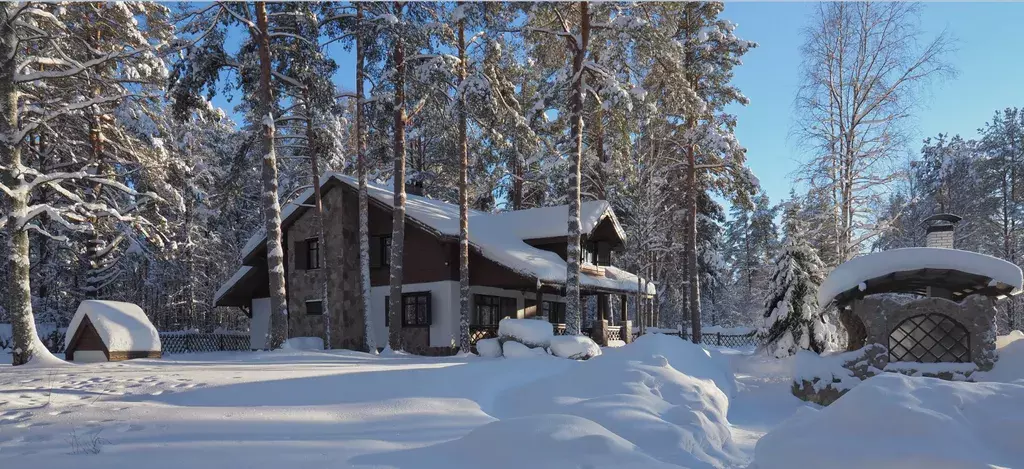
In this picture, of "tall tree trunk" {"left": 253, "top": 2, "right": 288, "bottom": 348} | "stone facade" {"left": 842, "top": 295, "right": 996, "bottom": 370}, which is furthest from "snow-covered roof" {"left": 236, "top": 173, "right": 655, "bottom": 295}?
"stone facade" {"left": 842, "top": 295, "right": 996, "bottom": 370}

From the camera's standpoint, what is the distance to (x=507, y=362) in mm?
12000

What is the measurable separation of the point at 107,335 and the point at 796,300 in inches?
728

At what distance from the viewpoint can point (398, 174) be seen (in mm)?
19297

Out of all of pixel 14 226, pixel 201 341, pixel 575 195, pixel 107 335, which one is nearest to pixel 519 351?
pixel 575 195

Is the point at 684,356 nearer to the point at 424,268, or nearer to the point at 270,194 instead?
the point at 270,194

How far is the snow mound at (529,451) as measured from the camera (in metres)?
5.12

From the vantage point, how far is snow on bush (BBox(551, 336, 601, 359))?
15.2m

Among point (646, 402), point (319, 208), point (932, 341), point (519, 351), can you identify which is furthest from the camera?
point (319, 208)

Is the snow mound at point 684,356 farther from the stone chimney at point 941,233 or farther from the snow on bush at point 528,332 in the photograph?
the stone chimney at point 941,233

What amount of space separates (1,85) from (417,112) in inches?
445

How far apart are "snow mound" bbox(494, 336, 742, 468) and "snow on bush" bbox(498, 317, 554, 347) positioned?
3.84 metres

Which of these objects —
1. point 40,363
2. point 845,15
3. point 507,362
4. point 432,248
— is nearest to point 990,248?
point 845,15

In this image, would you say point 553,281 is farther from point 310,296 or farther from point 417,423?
point 417,423

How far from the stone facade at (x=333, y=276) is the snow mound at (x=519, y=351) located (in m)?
9.16
